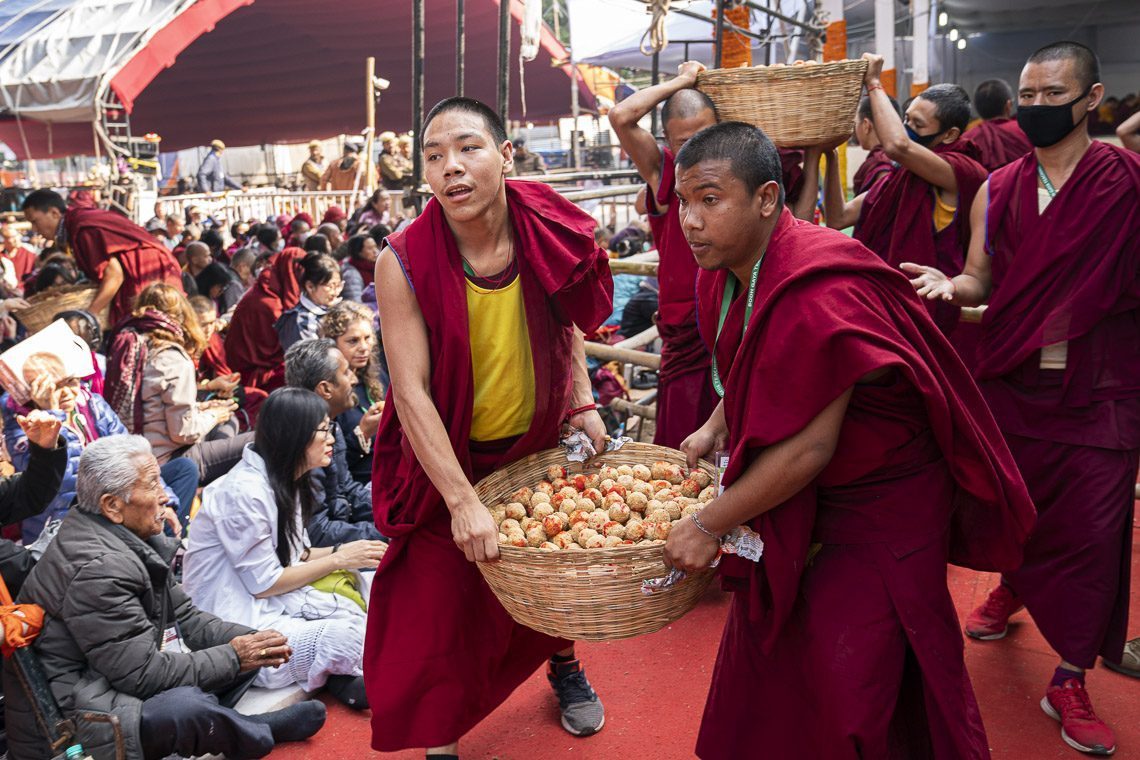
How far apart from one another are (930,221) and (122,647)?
3.20 m

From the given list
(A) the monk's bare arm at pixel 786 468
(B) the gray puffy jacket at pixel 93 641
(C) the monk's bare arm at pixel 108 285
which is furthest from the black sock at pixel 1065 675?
(C) the monk's bare arm at pixel 108 285

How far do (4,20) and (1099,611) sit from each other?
1723 centimetres

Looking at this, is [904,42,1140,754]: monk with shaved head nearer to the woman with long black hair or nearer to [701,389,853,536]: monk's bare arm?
[701,389,853,536]: monk's bare arm

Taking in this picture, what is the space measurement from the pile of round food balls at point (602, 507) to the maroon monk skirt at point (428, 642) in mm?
249

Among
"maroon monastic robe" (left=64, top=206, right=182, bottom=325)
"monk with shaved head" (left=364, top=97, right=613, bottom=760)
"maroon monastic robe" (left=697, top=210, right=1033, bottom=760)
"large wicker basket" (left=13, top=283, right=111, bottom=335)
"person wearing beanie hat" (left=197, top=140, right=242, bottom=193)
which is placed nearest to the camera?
"maroon monastic robe" (left=697, top=210, right=1033, bottom=760)

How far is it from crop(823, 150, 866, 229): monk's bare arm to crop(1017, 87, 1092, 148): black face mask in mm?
1138

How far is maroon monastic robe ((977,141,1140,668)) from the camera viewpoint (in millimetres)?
3047

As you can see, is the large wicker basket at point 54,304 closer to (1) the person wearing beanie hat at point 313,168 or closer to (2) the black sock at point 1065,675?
(2) the black sock at point 1065,675

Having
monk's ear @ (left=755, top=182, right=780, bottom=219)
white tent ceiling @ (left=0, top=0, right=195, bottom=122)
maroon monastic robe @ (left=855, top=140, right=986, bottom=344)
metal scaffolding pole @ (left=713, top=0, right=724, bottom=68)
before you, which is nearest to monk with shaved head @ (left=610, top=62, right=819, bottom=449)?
maroon monastic robe @ (left=855, top=140, right=986, bottom=344)

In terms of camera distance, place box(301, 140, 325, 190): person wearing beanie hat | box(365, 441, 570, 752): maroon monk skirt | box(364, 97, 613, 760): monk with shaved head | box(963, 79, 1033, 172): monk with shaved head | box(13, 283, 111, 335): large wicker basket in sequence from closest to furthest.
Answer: box(364, 97, 613, 760): monk with shaved head → box(365, 441, 570, 752): maroon monk skirt → box(963, 79, 1033, 172): monk with shaved head → box(13, 283, 111, 335): large wicker basket → box(301, 140, 325, 190): person wearing beanie hat

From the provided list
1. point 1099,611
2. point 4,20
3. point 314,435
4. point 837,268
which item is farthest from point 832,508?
point 4,20

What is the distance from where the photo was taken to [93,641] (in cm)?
276

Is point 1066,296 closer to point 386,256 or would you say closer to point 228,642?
point 386,256

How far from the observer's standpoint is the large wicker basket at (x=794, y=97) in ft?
11.1
